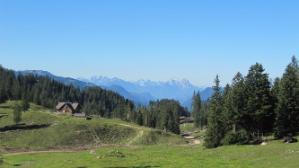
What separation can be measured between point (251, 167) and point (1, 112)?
157033mm

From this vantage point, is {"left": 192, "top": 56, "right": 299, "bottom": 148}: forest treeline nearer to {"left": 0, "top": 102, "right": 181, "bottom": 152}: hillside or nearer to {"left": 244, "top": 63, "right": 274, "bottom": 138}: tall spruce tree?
{"left": 244, "top": 63, "right": 274, "bottom": 138}: tall spruce tree

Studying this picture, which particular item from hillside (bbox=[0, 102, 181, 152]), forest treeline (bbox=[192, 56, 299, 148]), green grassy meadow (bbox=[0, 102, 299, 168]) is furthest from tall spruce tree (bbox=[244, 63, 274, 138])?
hillside (bbox=[0, 102, 181, 152])

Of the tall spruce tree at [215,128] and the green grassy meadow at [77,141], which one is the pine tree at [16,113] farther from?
the tall spruce tree at [215,128]

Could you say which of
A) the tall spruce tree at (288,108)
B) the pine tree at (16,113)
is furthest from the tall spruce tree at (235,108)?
the pine tree at (16,113)

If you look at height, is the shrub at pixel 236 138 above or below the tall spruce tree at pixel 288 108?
below

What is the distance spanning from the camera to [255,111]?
305ft

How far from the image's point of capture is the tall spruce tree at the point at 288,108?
285 feet

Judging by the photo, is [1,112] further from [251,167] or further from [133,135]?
[251,167]

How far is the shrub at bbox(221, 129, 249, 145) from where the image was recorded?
8794cm

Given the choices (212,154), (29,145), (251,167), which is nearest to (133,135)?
(29,145)

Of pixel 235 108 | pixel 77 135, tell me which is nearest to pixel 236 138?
pixel 235 108

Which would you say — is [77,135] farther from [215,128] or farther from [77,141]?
[215,128]

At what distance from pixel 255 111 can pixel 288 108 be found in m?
6.98

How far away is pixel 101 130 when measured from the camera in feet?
507
